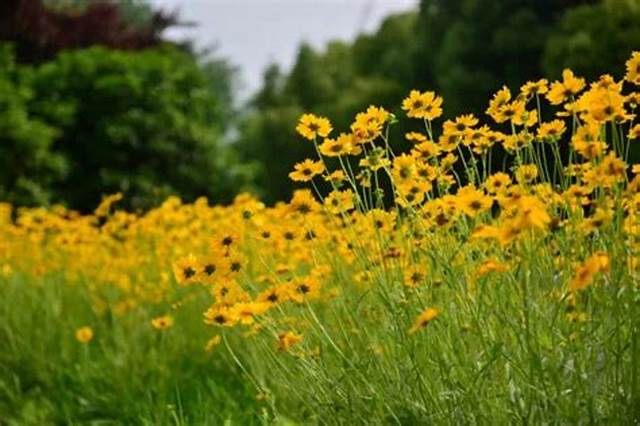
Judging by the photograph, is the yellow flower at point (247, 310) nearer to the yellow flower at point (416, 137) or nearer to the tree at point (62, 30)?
the yellow flower at point (416, 137)

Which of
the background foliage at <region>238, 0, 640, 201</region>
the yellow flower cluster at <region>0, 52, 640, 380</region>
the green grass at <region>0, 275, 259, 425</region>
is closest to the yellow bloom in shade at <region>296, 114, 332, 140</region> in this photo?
the yellow flower cluster at <region>0, 52, 640, 380</region>

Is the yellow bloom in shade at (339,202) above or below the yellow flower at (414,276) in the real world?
above

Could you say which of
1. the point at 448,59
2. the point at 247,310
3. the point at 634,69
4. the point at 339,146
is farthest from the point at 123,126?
the point at 634,69

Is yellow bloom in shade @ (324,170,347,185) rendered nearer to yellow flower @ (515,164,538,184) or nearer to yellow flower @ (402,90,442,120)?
yellow flower @ (402,90,442,120)

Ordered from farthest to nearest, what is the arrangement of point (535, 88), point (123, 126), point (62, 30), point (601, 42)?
point (62, 30) < point (123, 126) < point (601, 42) < point (535, 88)

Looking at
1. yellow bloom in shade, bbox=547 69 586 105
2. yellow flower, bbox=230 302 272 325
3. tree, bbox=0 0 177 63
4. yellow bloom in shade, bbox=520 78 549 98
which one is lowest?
yellow flower, bbox=230 302 272 325

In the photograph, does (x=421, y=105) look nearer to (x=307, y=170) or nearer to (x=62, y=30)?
(x=307, y=170)

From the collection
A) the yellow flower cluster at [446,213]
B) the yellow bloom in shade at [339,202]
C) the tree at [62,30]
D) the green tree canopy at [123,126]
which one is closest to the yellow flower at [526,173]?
the yellow flower cluster at [446,213]

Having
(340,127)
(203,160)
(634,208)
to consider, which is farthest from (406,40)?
(634,208)

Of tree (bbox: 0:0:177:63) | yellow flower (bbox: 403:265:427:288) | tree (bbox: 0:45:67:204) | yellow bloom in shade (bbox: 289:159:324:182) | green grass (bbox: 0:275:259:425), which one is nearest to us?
yellow flower (bbox: 403:265:427:288)

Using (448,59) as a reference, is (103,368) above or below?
below

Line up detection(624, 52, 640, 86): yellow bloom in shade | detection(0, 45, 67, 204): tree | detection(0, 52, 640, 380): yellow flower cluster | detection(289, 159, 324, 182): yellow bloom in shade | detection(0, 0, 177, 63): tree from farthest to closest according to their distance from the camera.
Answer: detection(0, 0, 177, 63): tree
detection(0, 45, 67, 204): tree
detection(289, 159, 324, 182): yellow bloom in shade
detection(624, 52, 640, 86): yellow bloom in shade
detection(0, 52, 640, 380): yellow flower cluster

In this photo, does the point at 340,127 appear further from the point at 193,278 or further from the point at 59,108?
the point at 193,278

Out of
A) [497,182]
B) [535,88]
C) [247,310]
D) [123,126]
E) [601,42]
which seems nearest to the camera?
[247,310]
